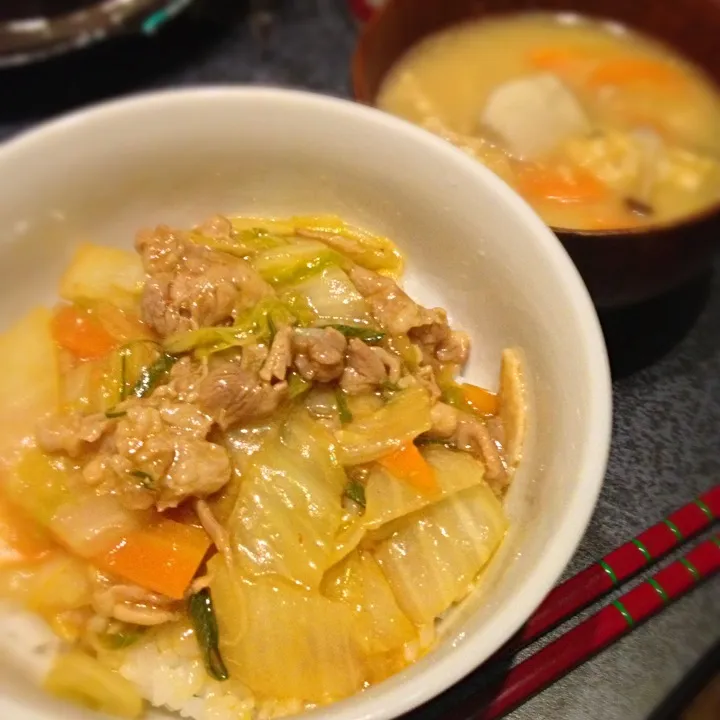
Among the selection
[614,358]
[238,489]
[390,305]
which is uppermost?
[390,305]

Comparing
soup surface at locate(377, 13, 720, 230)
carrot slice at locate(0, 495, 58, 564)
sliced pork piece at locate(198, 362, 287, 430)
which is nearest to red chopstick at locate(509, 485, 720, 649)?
sliced pork piece at locate(198, 362, 287, 430)

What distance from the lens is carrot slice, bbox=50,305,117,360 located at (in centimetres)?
147

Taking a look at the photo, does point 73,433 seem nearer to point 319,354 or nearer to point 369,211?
point 319,354

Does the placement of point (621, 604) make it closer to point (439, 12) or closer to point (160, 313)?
point (160, 313)

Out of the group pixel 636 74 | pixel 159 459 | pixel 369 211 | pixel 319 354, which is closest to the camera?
pixel 159 459

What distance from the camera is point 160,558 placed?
123cm

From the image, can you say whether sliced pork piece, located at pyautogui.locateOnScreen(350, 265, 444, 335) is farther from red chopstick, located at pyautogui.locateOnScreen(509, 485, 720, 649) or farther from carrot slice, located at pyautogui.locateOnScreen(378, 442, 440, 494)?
red chopstick, located at pyautogui.locateOnScreen(509, 485, 720, 649)

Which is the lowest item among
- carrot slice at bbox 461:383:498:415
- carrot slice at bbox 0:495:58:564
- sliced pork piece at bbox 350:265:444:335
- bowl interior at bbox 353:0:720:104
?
carrot slice at bbox 0:495:58:564

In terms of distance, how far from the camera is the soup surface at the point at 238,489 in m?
1.21

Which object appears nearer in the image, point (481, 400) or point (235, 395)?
point (235, 395)

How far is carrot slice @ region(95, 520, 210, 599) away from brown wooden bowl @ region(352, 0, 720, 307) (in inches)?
35.8

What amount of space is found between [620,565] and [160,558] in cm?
87

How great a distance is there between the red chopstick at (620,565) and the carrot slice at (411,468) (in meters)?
0.33

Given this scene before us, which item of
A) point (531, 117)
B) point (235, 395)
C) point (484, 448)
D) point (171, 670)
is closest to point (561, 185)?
point (531, 117)
